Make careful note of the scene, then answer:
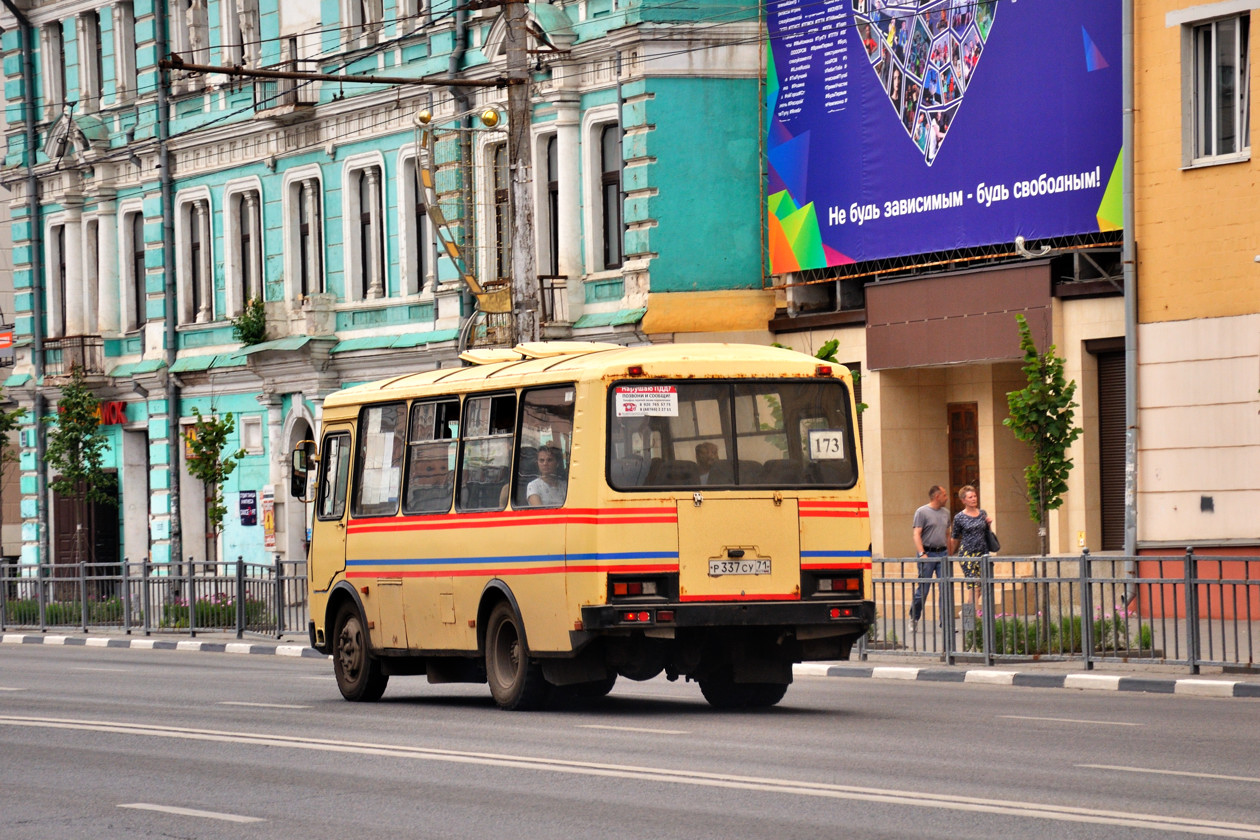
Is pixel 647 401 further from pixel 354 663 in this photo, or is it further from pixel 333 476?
pixel 333 476

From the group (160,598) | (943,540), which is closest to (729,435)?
(943,540)

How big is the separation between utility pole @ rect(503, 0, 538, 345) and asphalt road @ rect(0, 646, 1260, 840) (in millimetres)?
6502

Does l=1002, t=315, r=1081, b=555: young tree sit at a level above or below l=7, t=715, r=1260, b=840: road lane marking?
above

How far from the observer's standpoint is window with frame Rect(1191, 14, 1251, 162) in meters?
27.6

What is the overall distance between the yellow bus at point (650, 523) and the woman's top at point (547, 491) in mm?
20

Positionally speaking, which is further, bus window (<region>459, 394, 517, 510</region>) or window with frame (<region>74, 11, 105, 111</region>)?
window with frame (<region>74, 11, 105, 111</region>)

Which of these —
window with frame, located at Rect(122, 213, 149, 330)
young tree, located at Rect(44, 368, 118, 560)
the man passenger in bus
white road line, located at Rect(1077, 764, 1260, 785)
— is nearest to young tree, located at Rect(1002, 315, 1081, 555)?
the man passenger in bus

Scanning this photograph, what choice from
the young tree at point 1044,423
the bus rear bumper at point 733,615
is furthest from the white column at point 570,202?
the bus rear bumper at point 733,615

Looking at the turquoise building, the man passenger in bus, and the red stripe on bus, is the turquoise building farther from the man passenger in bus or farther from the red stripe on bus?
the man passenger in bus

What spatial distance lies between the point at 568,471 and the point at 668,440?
0.79 metres

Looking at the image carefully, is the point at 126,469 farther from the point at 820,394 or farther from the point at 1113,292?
the point at 820,394

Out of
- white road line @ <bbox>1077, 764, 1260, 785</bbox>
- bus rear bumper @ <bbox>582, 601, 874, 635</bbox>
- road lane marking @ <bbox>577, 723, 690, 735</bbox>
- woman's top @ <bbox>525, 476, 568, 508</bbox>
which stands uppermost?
woman's top @ <bbox>525, 476, 568, 508</bbox>

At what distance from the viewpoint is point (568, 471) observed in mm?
17422

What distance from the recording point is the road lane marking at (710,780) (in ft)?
34.4
